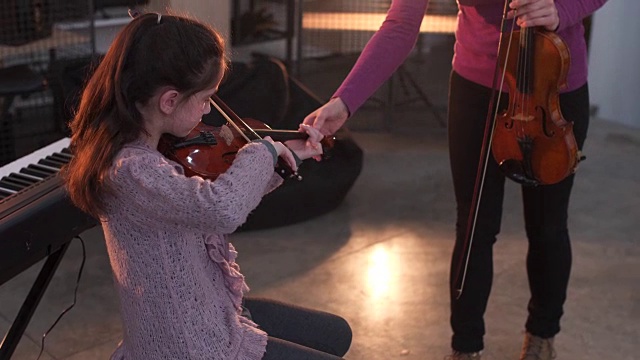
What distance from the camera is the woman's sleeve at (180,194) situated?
1486mm

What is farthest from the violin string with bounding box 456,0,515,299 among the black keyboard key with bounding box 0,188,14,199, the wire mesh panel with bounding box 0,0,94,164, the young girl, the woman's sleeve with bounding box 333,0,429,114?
the wire mesh panel with bounding box 0,0,94,164

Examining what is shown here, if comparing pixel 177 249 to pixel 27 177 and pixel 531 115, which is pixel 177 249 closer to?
pixel 27 177

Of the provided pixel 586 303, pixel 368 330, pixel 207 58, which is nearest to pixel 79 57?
pixel 368 330

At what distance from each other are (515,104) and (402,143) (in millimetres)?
2543

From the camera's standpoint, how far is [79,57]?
3.91 m

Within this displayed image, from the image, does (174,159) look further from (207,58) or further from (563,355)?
(563,355)

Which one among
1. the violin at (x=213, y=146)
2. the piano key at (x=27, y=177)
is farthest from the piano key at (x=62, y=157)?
the violin at (x=213, y=146)

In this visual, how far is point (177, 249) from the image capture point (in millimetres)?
1547

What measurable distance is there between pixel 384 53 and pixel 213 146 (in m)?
0.62

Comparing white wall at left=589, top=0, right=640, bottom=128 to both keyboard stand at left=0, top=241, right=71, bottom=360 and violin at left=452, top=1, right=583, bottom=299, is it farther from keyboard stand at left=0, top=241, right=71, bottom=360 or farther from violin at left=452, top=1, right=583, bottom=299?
keyboard stand at left=0, top=241, right=71, bottom=360

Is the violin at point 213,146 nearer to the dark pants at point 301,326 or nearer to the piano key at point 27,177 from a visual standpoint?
the dark pants at point 301,326

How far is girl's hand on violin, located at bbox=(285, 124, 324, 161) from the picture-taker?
1.80m

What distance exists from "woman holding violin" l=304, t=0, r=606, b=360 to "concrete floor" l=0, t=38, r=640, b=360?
379 mm

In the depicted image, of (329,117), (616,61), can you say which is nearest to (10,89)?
(329,117)
